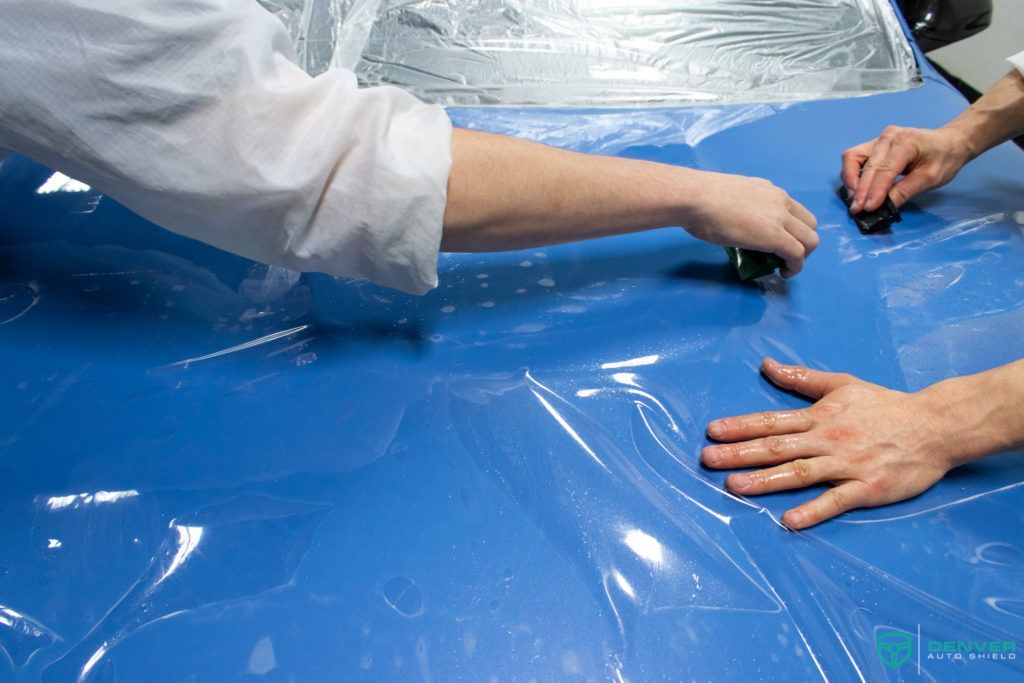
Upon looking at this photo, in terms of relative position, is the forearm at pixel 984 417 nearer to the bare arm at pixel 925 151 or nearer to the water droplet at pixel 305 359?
the bare arm at pixel 925 151

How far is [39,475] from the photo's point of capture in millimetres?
653

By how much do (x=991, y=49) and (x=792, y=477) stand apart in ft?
7.94

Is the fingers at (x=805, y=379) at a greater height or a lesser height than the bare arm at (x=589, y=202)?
lesser

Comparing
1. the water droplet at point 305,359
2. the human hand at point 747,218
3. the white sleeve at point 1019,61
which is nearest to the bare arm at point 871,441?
the human hand at point 747,218

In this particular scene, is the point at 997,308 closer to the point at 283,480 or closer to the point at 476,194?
the point at 476,194

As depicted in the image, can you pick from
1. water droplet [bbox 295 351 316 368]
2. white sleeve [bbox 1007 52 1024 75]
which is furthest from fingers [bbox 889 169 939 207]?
water droplet [bbox 295 351 316 368]

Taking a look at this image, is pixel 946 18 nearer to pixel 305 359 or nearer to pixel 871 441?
pixel 871 441

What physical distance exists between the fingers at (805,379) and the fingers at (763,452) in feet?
0.29

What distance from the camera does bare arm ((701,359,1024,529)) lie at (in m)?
0.69

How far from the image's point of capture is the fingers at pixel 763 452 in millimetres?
702

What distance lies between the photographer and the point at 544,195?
2.33 feet

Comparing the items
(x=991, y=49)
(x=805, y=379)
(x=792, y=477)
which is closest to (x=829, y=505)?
(x=792, y=477)

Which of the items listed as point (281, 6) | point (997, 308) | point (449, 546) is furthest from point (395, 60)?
point (997, 308)

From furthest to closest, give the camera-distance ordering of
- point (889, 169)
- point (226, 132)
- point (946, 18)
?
point (946, 18) → point (889, 169) → point (226, 132)
